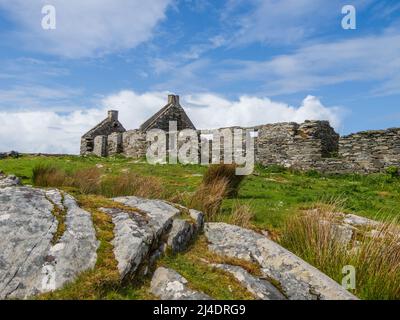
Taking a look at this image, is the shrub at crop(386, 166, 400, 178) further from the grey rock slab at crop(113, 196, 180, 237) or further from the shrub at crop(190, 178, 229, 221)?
the grey rock slab at crop(113, 196, 180, 237)

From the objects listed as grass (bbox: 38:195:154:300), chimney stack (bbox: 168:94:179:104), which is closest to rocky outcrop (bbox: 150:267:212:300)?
grass (bbox: 38:195:154:300)

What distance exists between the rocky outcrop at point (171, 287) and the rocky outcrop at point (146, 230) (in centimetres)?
23

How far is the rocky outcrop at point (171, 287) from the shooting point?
5.09 m

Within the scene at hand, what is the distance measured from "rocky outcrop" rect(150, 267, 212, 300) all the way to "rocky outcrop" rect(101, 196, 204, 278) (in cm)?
23

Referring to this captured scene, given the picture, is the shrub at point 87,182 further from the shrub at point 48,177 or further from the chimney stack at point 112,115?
the chimney stack at point 112,115

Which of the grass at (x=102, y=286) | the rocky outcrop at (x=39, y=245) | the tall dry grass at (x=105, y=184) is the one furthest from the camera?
the tall dry grass at (x=105, y=184)

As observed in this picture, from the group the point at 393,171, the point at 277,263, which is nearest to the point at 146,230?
the point at 277,263

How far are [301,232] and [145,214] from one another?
2.41m

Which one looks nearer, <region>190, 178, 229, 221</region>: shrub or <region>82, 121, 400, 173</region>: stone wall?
<region>190, 178, 229, 221</region>: shrub

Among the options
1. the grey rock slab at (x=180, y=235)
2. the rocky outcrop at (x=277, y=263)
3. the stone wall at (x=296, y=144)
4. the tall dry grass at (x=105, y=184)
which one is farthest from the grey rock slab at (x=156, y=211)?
the stone wall at (x=296, y=144)

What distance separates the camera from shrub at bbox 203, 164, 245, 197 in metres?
11.6

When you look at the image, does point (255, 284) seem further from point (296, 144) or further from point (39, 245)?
point (296, 144)
